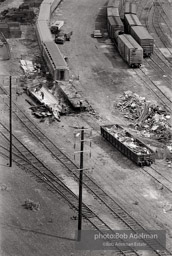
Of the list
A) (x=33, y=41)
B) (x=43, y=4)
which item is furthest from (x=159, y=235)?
(x=43, y=4)

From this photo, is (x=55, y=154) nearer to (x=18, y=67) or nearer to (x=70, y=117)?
(x=70, y=117)

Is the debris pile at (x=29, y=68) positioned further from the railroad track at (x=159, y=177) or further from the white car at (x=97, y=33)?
the railroad track at (x=159, y=177)

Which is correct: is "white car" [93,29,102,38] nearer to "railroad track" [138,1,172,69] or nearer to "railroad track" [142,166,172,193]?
"railroad track" [138,1,172,69]

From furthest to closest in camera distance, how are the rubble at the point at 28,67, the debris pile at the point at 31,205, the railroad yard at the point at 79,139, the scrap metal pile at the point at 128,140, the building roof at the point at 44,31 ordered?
the building roof at the point at 44,31
the rubble at the point at 28,67
the scrap metal pile at the point at 128,140
the debris pile at the point at 31,205
the railroad yard at the point at 79,139

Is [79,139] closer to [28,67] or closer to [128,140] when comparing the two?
[128,140]

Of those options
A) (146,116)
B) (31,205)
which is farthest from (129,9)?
(31,205)

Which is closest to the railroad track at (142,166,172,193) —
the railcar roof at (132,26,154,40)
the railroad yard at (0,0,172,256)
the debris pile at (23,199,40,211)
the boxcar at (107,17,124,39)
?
the railroad yard at (0,0,172,256)

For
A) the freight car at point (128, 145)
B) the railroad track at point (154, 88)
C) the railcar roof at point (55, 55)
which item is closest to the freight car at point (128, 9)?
the railcar roof at point (55, 55)
